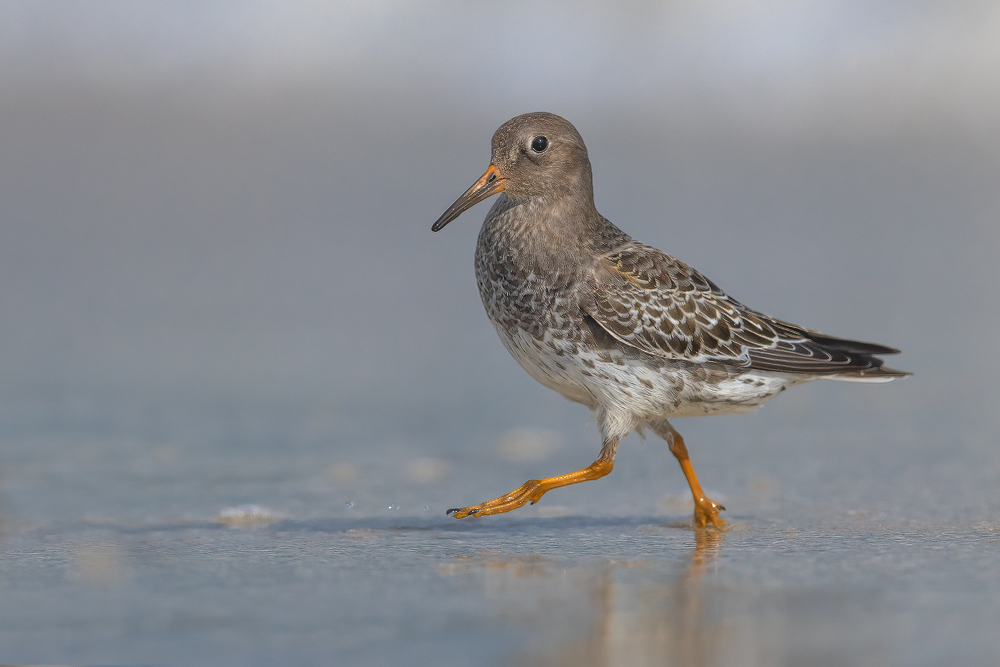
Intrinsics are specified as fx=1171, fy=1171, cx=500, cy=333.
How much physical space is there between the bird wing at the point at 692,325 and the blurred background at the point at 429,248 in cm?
79

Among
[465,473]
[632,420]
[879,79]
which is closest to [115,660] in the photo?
[632,420]

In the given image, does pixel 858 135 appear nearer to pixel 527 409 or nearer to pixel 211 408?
pixel 527 409

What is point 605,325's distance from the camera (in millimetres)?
6055

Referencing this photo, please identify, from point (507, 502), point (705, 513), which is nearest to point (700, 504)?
point (705, 513)

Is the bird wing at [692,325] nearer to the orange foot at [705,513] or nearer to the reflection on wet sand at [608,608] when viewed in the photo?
the orange foot at [705,513]

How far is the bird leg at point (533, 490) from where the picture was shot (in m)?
5.86

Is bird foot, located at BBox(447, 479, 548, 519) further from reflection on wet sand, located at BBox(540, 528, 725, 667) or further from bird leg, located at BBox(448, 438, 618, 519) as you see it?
reflection on wet sand, located at BBox(540, 528, 725, 667)

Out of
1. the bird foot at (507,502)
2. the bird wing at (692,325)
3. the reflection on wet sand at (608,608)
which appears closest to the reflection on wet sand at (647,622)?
the reflection on wet sand at (608,608)

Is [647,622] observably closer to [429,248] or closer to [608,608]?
[608,608]

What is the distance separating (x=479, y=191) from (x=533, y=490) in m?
1.75

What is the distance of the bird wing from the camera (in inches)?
241

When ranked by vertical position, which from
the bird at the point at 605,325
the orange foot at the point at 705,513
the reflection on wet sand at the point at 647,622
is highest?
the bird at the point at 605,325

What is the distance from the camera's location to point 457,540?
5.79 m

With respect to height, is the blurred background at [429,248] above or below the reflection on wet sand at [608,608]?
above
